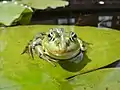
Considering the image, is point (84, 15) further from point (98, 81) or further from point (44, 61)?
point (98, 81)

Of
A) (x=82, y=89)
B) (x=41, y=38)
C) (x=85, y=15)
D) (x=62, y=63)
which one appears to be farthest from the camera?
(x=85, y=15)

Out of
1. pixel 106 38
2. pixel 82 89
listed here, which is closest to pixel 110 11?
pixel 106 38

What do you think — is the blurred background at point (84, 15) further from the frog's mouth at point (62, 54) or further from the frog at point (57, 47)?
the frog's mouth at point (62, 54)

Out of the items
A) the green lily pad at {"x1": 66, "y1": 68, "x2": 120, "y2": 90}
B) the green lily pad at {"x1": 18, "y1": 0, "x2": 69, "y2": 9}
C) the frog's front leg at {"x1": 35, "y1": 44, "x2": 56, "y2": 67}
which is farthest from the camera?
the green lily pad at {"x1": 18, "y1": 0, "x2": 69, "y2": 9}

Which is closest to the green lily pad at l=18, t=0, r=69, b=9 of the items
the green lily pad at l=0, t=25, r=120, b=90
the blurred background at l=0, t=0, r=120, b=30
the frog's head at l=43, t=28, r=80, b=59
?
the blurred background at l=0, t=0, r=120, b=30

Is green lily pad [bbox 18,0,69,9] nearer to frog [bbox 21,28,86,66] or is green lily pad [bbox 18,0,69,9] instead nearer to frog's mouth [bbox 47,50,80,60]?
frog [bbox 21,28,86,66]

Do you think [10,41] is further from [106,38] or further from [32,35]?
[106,38]
